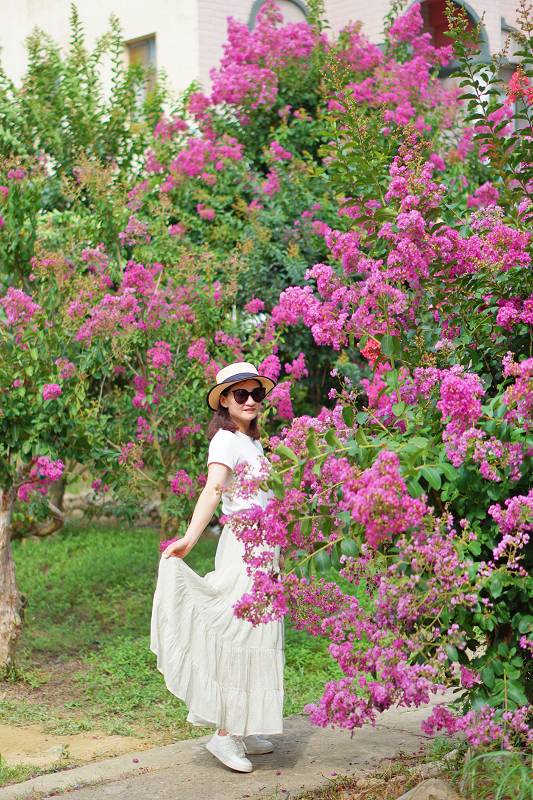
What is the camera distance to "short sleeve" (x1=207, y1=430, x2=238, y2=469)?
16.4ft

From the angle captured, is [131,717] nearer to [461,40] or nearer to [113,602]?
[113,602]

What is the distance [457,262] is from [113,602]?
521 cm

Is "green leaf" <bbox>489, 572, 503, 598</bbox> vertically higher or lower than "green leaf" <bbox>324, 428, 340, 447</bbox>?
lower

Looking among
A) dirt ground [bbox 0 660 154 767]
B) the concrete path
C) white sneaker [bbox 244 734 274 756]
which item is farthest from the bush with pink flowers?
dirt ground [bbox 0 660 154 767]

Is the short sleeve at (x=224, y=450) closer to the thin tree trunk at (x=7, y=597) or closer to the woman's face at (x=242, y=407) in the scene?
the woman's face at (x=242, y=407)

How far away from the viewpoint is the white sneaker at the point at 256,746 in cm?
512

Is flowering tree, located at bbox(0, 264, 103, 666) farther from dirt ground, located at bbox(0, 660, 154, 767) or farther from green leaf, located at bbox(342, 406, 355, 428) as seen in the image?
green leaf, located at bbox(342, 406, 355, 428)

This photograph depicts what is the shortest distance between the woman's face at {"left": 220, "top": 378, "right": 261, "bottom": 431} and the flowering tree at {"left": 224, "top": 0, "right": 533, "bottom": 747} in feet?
2.36

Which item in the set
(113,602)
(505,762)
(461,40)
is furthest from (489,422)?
(113,602)

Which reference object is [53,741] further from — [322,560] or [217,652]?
[322,560]

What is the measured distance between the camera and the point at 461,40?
14.5 ft

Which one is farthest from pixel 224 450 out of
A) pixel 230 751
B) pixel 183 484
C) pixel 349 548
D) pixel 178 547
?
pixel 183 484

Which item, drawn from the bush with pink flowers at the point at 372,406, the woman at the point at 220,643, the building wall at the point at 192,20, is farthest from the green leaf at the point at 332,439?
the building wall at the point at 192,20

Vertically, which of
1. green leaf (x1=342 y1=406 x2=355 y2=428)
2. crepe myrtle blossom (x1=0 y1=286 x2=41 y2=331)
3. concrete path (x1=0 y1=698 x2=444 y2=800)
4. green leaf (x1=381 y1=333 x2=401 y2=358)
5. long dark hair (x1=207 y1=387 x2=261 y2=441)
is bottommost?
concrete path (x1=0 y1=698 x2=444 y2=800)
